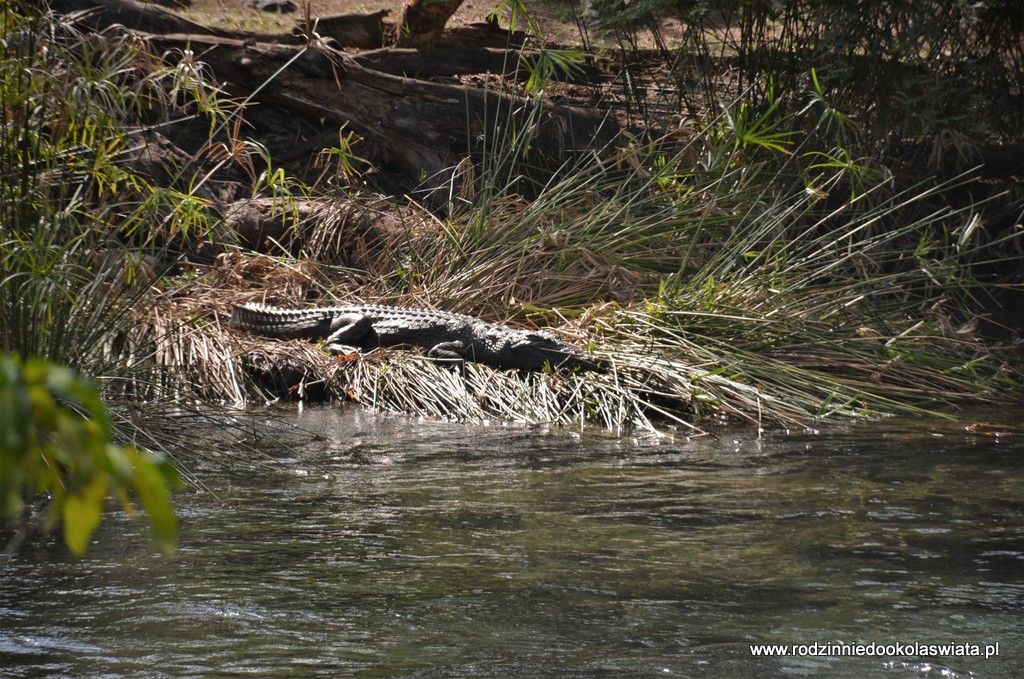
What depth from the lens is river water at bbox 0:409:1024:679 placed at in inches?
90.0

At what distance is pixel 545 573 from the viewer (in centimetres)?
286

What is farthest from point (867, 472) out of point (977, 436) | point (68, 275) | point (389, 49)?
point (389, 49)

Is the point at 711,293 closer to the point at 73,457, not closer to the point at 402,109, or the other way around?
the point at 402,109

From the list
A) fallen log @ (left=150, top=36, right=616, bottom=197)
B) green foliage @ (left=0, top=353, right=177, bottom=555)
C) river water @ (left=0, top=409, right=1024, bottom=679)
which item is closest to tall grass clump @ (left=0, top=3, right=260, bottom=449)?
river water @ (left=0, top=409, right=1024, bottom=679)

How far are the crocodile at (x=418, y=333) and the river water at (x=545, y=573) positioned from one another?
4.63 feet

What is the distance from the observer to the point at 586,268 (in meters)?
6.73

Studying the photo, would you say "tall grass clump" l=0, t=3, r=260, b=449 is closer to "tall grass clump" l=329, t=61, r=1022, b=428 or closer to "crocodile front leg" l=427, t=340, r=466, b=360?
"tall grass clump" l=329, t=61, r=1022, b=428

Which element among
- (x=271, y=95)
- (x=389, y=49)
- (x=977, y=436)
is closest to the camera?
(x=977, y=436)

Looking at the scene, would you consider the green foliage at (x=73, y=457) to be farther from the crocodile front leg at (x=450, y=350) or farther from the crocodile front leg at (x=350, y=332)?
the crocodile front leg at (x=350, y=332)

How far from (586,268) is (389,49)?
3330 millimetres

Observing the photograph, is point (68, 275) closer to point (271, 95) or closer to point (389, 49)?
point (271, 95)

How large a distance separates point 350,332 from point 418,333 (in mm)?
402

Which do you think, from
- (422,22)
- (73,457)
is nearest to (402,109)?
(422,22)

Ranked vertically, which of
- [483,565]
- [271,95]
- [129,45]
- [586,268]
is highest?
[271,95]
